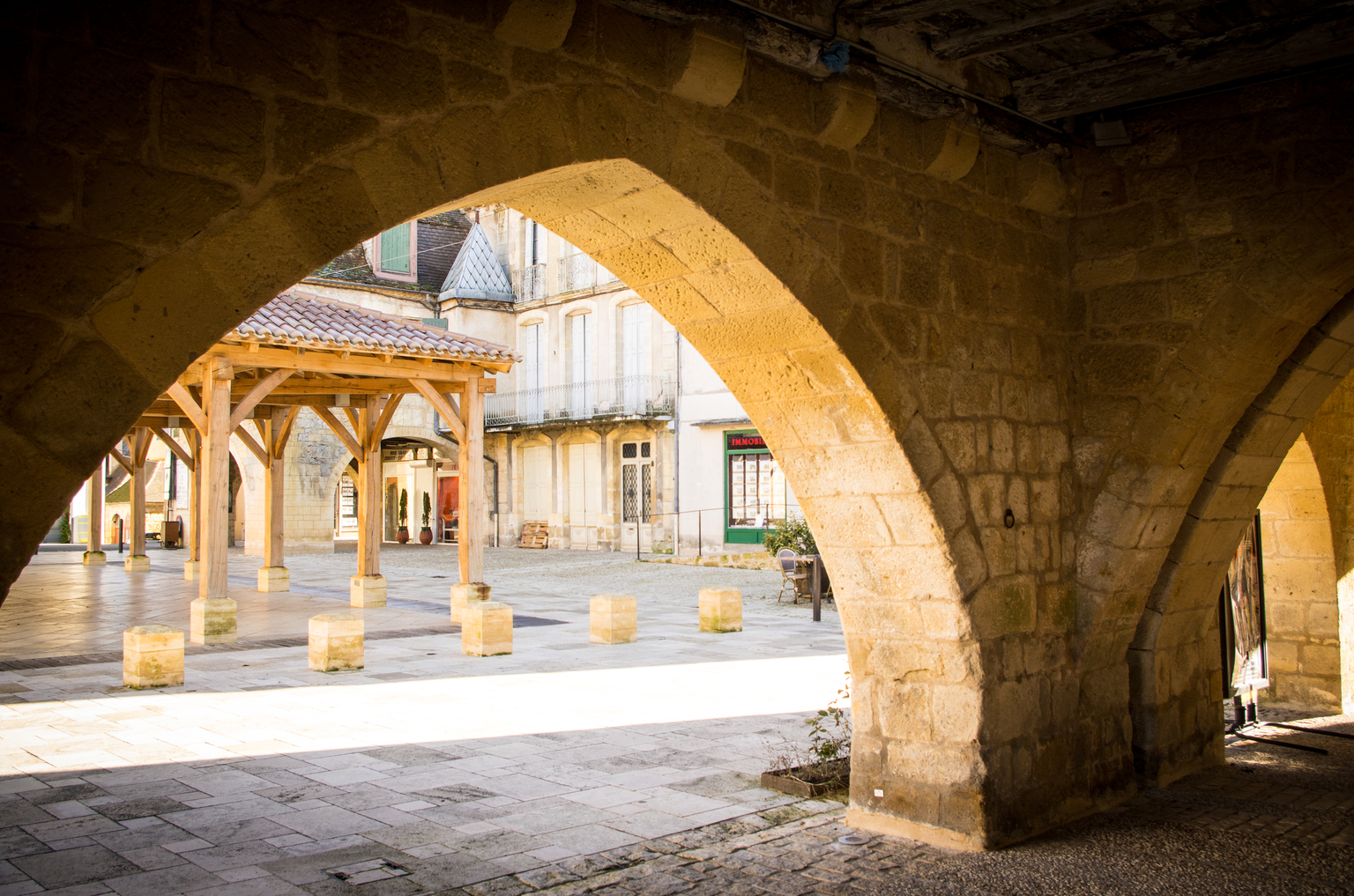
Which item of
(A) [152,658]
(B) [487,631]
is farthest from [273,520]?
(A) [152,658]

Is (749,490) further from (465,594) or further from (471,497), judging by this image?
(465,594)

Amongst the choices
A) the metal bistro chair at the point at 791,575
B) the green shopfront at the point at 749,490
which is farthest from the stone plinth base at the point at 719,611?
the green shopfront at the point at 749,490

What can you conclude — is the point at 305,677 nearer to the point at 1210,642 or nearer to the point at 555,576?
the point at 1210,642

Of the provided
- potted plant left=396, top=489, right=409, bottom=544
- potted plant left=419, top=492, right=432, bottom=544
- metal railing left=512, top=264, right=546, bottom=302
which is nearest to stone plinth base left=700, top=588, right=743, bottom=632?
metal railing left=512, top=264, right=546, bottom=302

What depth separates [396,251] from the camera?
906 inches

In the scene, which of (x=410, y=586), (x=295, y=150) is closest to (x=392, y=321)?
(x=410, y=586)

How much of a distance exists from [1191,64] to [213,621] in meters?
8.04

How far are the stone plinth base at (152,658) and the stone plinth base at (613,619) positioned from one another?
3060 mm

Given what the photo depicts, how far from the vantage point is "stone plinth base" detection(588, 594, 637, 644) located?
8.45m

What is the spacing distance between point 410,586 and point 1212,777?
1110 centimetres

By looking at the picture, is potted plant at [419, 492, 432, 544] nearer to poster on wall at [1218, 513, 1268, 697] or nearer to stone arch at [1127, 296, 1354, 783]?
poster on wall at [1218, 513, 1268, 697]

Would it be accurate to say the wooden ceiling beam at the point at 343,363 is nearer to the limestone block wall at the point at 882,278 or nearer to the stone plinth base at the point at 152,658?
the stone plinth base at the point at 152,658

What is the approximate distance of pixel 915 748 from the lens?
11.5 ft

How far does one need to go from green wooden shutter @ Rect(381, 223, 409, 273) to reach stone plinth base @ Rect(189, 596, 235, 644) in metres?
15.3
